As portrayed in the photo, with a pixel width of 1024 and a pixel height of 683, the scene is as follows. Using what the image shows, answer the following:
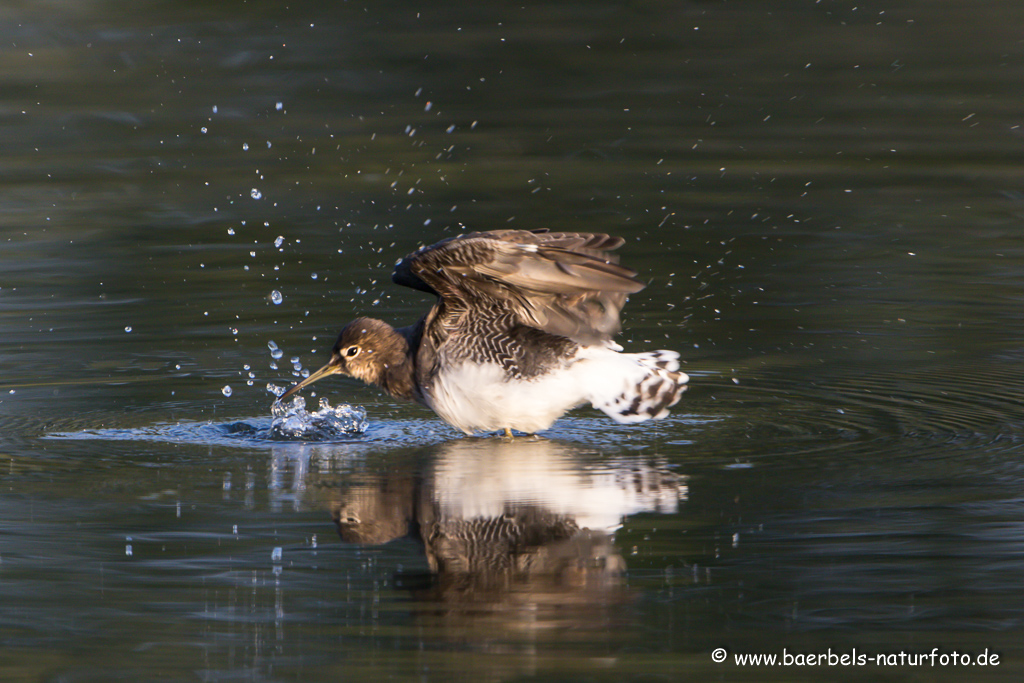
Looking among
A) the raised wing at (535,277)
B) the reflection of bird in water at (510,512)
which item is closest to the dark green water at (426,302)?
the reflection of bird in water at (510,512)

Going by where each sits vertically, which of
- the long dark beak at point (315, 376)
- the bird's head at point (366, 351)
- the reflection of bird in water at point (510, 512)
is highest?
the bird's head at point (366, 351)

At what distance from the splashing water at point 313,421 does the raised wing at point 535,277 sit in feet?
2.41

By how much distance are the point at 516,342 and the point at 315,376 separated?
1.14 meters

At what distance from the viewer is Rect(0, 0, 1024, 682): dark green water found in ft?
16.4

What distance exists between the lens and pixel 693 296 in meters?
10.2

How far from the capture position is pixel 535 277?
7.09 metres

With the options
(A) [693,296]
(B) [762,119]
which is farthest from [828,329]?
(B) [762,119]

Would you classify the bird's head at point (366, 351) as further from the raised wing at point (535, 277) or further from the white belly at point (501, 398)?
the white belly at point (501, 398)

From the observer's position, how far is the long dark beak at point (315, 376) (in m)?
7.96

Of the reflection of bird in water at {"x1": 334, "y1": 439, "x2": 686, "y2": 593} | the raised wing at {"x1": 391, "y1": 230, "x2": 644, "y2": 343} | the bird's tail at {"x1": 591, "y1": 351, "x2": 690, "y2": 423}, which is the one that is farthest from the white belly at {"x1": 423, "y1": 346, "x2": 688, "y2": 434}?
the reflection of bird in water at {"x1": 334, "y1": 439, "x2": 686, "y2": 593}

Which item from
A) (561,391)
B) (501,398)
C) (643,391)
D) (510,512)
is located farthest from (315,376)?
(510,512)

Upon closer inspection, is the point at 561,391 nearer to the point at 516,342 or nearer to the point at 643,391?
the point at 516,342

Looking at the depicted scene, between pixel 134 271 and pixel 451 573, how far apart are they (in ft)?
21.4

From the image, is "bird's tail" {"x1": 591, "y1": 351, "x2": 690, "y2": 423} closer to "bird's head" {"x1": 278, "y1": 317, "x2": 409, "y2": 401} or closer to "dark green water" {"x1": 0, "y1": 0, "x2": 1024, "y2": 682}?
"dark green water" {"x1": 0, "y1": 0, "x2": 1024, "y2": 682}
